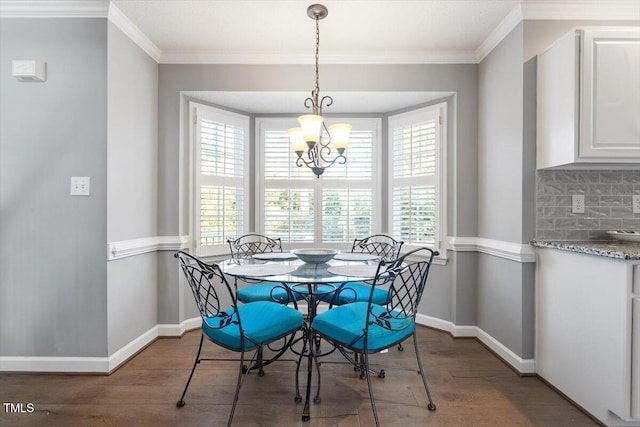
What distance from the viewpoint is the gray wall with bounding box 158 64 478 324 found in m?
3.01

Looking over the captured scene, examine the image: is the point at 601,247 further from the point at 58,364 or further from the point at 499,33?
the point at 58,364

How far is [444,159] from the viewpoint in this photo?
3.10m

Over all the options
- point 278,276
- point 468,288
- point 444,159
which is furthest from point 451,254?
point 278,276

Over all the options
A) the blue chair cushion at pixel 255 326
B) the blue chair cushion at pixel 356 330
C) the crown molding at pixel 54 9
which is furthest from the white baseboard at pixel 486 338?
the crown molding at pixel 54 9

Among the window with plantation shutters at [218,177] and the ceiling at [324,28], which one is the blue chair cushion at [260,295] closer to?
the window with plantation shutters at [218,177]

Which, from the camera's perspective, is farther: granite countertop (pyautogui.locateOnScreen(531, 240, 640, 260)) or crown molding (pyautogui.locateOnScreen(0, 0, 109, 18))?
crown molding (pyautogui.locateOnScreen(0, 0, 109, 18))

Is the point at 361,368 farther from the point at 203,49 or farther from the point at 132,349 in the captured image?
the point at 203,49

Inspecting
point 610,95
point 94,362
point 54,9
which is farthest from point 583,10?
point 94,362

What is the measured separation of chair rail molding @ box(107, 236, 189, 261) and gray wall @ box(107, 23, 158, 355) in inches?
1.6

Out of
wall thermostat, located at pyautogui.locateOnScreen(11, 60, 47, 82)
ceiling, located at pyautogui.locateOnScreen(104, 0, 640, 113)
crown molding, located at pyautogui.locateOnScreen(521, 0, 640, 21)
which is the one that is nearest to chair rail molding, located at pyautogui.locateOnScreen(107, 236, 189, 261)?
wall thermostat, located at pyautogui.locateOnScreen(11, 60, 47, 82)

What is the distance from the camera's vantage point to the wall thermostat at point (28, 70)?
2.28 meters

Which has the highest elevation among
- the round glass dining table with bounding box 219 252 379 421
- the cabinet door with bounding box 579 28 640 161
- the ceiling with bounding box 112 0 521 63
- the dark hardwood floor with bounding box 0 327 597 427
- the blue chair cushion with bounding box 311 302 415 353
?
the ceiling with bounding box 112 0 521 63

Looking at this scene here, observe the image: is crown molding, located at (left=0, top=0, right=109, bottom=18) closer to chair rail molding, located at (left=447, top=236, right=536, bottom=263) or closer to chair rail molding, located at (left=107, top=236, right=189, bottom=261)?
chair rail molding, located at (left=107, top=236, right=189, bottom=261)

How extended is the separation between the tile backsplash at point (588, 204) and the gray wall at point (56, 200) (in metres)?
3.07
